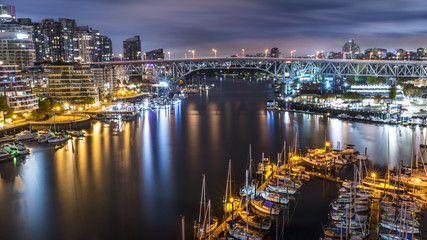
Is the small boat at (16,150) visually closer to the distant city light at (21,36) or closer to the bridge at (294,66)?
the bridge at (294,66)

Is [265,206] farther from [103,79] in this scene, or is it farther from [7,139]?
[103,79]

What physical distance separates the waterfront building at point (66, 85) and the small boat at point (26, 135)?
6704 millimetres

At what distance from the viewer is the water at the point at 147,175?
7277mm

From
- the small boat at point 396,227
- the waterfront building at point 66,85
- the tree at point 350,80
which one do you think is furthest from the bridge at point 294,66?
the small boat at point 396,227

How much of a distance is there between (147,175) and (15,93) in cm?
1043

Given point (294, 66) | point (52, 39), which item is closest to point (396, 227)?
point (294, 66)

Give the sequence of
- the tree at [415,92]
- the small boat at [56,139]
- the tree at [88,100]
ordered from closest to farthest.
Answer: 1. the small boat at [56,139]
2. the tree at [88,100]
3. the tree at [415,92]

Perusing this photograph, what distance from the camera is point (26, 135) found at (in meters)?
14.2

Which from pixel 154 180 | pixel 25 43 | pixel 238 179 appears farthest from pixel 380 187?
pixel 25 43

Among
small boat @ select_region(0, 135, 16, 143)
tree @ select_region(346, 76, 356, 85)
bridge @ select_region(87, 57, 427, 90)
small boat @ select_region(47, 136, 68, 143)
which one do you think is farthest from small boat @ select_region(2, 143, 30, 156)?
tree @ select_region(346, 76, 356, 85)

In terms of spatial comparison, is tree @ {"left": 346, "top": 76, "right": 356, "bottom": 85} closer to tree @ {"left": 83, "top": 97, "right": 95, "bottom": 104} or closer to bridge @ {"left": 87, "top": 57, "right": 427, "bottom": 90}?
bridge @ {"left": 87, "top": 57, "right": 427, "bottom": 90}

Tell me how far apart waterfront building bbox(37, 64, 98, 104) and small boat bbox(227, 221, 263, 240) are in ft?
56.8

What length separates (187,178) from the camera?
9.94 metres

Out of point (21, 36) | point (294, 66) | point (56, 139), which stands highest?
point (21, 36)
